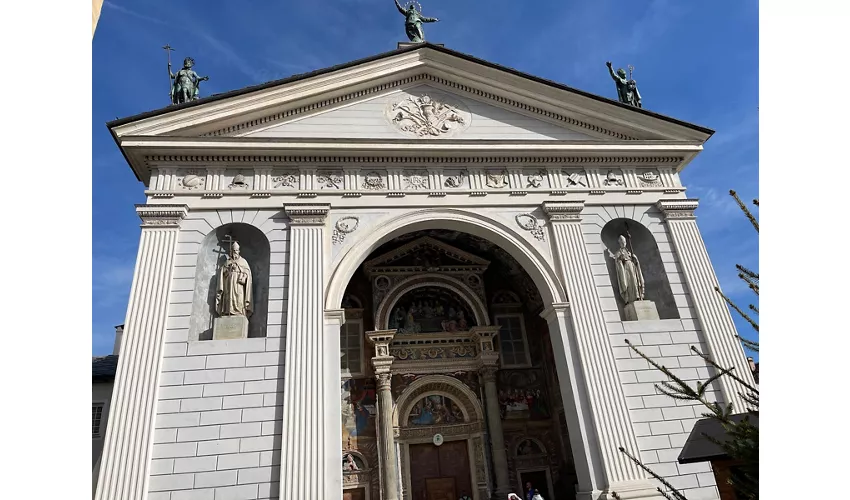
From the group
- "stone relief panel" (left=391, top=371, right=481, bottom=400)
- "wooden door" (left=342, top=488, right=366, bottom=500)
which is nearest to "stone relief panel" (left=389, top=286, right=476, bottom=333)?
"stone relief panel" (left=391, top=371, right=481, bottom=400)

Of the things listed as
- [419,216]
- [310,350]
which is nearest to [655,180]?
[419,216]

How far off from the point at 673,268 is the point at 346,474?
380 inches

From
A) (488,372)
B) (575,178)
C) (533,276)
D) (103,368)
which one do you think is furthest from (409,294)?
(103,368)

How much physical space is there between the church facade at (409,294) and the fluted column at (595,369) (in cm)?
4

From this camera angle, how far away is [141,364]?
9.62 meters

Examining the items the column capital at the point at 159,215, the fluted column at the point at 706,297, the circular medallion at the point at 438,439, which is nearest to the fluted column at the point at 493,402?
the circular medallion at the point at 438,439

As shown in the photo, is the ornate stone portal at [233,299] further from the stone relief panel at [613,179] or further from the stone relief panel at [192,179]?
the stone relief panel at [613,179]

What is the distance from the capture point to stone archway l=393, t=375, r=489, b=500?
43.4 feet

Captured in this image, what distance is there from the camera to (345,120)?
503 inches

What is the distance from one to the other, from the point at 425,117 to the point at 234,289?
6388 millimetres

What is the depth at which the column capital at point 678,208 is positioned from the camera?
12.7 metres

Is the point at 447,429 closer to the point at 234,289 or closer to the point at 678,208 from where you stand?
the point at 234,289

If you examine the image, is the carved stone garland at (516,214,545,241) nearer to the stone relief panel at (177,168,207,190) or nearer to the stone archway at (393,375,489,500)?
the stone archway at (393,375,489,500)

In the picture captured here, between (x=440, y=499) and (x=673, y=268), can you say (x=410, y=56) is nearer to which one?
(x=673, y=268)
